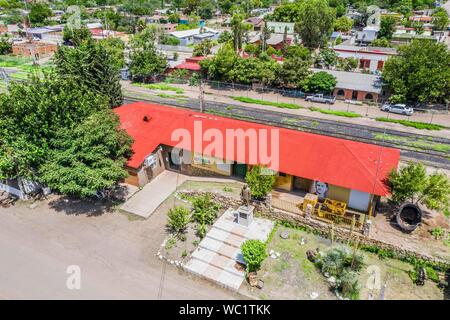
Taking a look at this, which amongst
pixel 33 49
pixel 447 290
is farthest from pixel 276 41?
pixel 447 290

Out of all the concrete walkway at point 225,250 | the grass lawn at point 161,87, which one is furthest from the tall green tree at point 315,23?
the concrete walkway at point 225,250

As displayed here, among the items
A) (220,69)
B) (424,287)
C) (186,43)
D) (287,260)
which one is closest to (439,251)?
(424,287)

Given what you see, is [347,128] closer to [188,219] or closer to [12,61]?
[188,219]

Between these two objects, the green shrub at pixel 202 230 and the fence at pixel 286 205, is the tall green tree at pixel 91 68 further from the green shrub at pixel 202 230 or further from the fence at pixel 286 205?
the fence at pixel 286 205

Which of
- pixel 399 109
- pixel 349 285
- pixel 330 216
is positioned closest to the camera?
pixel 349 285

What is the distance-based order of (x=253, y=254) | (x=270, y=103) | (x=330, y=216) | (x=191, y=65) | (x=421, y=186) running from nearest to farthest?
(x=253, y=254), (x=421, y=186), (x=330, y=216), (x=270, y=103), (x=191, y=65)

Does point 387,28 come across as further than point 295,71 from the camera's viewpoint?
Yes

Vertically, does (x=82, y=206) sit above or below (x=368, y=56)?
below

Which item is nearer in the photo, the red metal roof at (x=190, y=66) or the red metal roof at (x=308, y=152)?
the red metal roof at (x=308, y=152)
